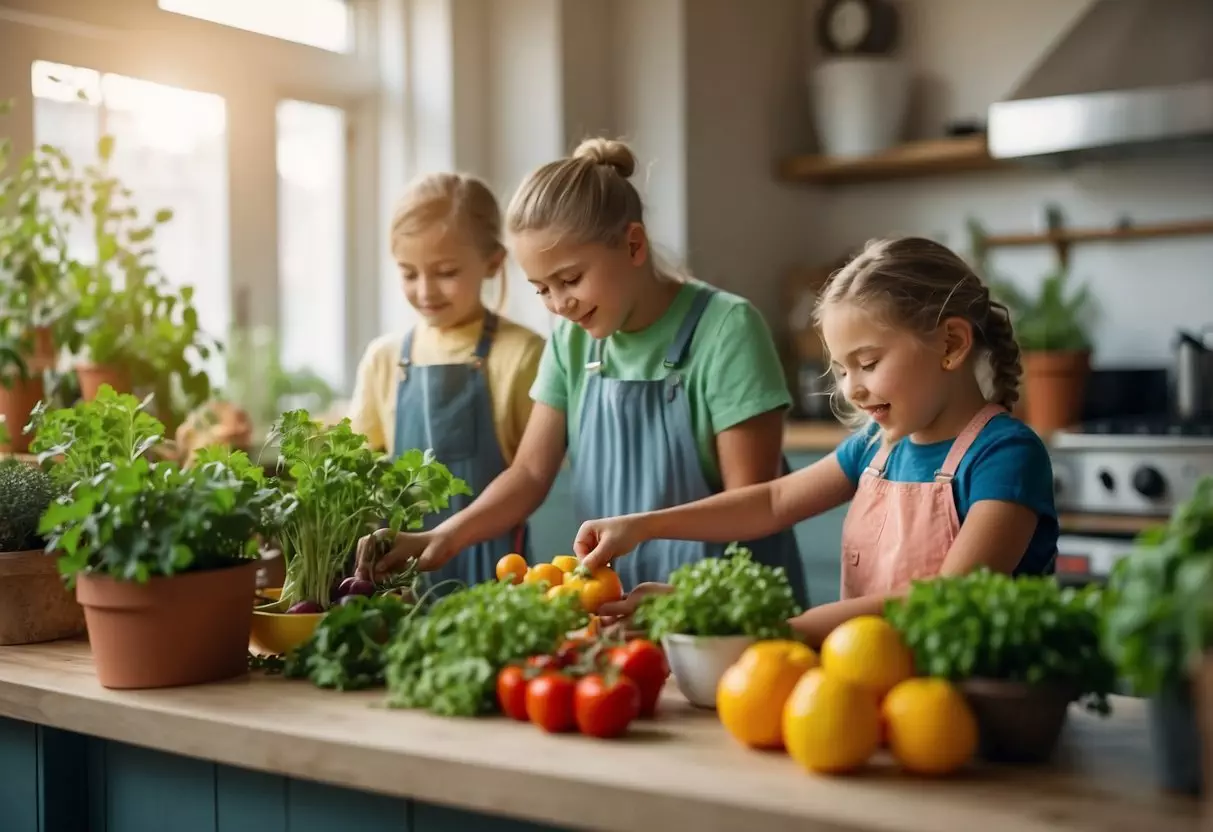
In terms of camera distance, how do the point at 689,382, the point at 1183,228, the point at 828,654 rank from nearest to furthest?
the point at 828,654
the point at 689,382
the point at 1183,228

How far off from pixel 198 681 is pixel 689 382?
2.91 feet

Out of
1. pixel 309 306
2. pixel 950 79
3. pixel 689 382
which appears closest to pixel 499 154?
pixel 309 306

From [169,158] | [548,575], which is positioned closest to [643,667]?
[548,575]

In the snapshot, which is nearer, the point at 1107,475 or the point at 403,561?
the point at 403,561

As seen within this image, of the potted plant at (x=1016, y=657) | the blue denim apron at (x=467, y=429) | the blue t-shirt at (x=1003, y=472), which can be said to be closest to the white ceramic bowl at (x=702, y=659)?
the potted plant at (x=1016, y=657)

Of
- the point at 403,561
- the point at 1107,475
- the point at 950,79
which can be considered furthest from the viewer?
the point at 950,79

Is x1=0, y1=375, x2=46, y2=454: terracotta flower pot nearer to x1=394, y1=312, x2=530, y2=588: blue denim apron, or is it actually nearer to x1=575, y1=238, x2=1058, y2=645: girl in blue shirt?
x1=394, y1=312, x2=530, y2=588: blue denim apron

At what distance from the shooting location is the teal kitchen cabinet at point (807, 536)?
357 cm

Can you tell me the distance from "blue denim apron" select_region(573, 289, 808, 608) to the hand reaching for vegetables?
382mm

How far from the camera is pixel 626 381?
215 centimetres

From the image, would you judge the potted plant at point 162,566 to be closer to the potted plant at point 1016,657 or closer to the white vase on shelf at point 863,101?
the potted plant at point 1016,657

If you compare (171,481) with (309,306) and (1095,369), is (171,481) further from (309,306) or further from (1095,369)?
(1095,369)

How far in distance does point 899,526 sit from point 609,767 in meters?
0.71

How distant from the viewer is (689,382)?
210 centimetres
